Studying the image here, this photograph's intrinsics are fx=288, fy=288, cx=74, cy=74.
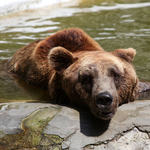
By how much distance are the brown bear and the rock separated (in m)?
0.18

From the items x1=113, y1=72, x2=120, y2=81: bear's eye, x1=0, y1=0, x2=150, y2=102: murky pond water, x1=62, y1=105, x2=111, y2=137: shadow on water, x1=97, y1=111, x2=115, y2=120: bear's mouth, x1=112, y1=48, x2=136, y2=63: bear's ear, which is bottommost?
x1=0, y1=0, x2=150, y2=102: murky pond water

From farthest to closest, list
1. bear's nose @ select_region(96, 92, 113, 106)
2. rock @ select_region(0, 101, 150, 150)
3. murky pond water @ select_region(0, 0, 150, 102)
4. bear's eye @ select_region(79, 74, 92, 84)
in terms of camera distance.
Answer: murky pond water @ select_region(0, 0, 150, 102), bear's eye @ select_region(79, 74, 92, 84), bear's nose @ select_region(96, 92, 113, 106), rock @ select_region(0, 101, 150, 150)

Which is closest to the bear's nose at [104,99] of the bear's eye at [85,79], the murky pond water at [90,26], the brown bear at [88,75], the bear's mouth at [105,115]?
the brown bear at [88,75]

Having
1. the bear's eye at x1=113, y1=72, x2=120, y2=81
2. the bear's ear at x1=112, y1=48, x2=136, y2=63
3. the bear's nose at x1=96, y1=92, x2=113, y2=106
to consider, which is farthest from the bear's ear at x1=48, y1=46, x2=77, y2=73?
A: the bear's nose at x1=96, y1=92, x2=113, y2=106

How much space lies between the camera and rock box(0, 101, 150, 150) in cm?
321

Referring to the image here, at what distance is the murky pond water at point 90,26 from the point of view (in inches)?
288

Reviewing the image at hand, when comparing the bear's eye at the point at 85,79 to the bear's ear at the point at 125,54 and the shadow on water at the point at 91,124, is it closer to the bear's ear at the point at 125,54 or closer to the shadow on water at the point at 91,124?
the shadow on water at the point at 91,124

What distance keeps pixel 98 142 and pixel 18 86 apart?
3.32 m

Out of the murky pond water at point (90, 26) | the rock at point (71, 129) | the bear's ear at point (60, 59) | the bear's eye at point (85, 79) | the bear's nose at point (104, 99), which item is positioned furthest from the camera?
the murky pond water at point (90, 26)

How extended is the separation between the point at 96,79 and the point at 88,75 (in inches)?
7.7

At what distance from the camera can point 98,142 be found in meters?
3.23

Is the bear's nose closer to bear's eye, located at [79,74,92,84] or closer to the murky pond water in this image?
bear's eye, located at [79,74,92,84]

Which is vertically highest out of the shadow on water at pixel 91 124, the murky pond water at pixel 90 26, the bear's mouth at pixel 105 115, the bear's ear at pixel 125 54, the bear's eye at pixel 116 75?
the bear's ear at pixel 125 54

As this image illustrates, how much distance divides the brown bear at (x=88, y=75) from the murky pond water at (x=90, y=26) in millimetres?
1196
